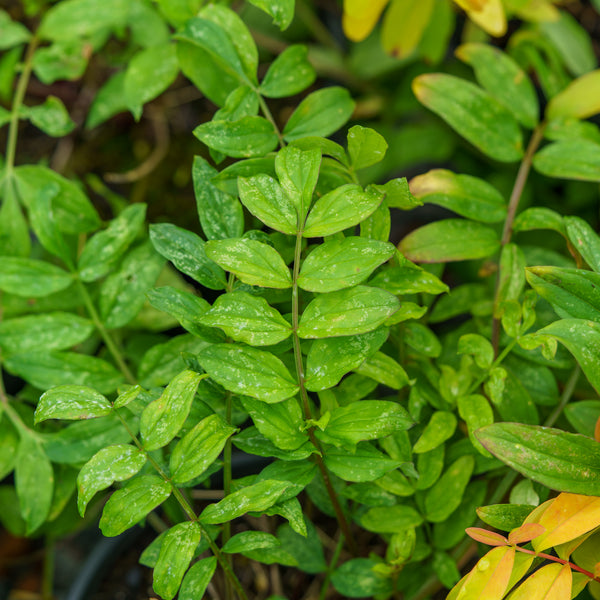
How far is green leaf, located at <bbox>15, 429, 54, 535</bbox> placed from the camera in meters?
0.74

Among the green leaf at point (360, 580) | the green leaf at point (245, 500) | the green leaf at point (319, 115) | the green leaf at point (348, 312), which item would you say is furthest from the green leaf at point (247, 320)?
the green leaf at point (360, 580)

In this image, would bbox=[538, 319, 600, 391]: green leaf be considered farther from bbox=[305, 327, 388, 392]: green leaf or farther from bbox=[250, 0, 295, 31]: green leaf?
bbox=[250, 0, 295, 31]: green leaf

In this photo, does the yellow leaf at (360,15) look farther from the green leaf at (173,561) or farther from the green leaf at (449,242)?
the green leaf at (173,561)

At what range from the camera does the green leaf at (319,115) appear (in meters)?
0.71

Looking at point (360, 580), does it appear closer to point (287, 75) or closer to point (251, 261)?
point (251, 261)

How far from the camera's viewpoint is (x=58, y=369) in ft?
2.44

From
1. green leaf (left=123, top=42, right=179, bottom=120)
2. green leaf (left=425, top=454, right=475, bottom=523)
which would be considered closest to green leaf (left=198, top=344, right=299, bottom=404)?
green leaf (left=425, top=454, right=475, bottom=523)

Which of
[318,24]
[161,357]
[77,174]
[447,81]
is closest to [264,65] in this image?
[318,24]

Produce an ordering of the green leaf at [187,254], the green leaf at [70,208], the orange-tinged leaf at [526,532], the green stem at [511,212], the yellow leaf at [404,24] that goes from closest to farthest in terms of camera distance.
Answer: the orange-tinged leaf at [526,532], the green leaf at [187,254], the green stem at [511,212], the green leaf at [70,208], the yellow leaf at [404,24]

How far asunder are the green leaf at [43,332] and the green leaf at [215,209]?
232 mm

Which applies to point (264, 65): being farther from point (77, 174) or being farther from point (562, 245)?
point (562, 245)

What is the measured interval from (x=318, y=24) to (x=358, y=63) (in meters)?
0.15

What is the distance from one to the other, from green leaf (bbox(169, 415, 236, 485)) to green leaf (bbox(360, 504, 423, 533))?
22cm

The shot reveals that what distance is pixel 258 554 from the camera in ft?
2.09
